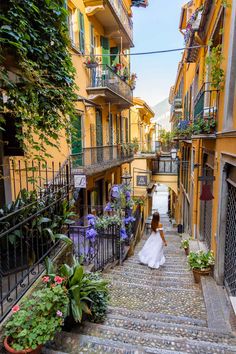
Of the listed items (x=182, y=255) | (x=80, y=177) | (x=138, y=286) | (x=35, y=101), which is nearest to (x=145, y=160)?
(x=182, y=255)

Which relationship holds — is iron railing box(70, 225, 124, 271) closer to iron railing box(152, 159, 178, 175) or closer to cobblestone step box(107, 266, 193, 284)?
cobblestone step box(107, 266, 193, 284)

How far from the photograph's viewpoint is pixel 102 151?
10.7 metres

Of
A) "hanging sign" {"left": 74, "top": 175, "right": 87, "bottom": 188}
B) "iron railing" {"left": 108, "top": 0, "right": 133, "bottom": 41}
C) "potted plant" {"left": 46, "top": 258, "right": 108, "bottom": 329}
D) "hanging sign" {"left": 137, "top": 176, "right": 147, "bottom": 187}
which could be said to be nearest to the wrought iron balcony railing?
"hanging sign" {"left": 74, "top": 175, "right": 87, "bottom": 188}

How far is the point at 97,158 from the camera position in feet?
33.7

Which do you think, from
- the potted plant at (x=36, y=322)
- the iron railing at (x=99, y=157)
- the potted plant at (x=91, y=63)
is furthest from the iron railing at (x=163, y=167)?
the potted plant at (x=36, y=322)

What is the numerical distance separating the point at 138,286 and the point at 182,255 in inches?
173

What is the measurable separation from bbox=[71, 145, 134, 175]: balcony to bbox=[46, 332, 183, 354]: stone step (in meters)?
5.30

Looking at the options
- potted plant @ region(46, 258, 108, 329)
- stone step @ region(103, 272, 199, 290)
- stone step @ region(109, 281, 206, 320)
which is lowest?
stone step @ region(103, 272, 199, 290)

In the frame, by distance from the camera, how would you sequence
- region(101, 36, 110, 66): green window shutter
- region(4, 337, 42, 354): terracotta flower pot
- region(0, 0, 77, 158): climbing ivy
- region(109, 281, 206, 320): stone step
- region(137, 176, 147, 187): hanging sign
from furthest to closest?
region(137, 176, 147, 187): hanging sign < region(101, 36, 110, 66): green window shutter < region(109, 281, 206, 320): stone step < region(0, 0, 77, 158): climbing ivy < region(4, 337, 42, 354): terracotta flower pot

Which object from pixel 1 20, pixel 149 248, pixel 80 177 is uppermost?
pixel 1 20

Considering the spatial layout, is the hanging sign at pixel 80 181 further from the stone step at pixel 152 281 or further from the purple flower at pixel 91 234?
the stone step at pixel 152 281

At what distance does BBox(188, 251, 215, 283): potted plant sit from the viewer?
5289mm

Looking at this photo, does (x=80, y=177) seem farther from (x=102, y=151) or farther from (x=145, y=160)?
(x=145, y=160)

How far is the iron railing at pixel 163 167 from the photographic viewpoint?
20.9 metres
